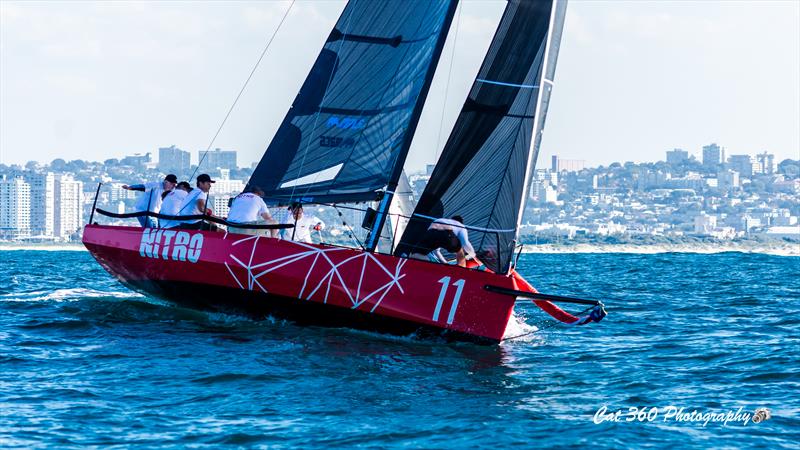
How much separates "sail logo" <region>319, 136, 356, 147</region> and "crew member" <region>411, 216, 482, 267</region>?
1825mm

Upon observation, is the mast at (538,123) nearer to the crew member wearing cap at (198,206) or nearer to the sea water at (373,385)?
the sea water at (373,385)

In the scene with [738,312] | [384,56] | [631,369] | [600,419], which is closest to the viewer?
[600,419]

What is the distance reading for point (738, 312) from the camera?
51.8 feet

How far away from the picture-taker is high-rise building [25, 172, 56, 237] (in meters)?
128

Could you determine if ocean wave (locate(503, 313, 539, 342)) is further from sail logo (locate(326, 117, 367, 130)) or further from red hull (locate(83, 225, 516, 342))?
sail logo (locate(326, 117, 367, 130))

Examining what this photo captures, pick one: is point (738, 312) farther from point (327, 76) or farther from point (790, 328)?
point (327, 76)

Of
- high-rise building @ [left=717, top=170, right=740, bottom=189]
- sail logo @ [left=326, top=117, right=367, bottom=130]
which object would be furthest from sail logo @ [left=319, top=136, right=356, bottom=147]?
high-rise building @ [left=717, top=170, right=740, bottom=189]

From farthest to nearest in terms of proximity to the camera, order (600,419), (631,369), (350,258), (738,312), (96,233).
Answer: (738,312), (96,233), (350,258), (631,369), (600,419)

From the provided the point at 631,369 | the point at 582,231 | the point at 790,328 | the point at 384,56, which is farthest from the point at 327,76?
the point at 582,231

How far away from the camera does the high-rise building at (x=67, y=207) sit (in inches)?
5143

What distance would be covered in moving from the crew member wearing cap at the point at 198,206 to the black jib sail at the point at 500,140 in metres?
2.43

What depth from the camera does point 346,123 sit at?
40.7 ft

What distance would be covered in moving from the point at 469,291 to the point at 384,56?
3256 mm

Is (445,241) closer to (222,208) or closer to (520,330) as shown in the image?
(520,330)
